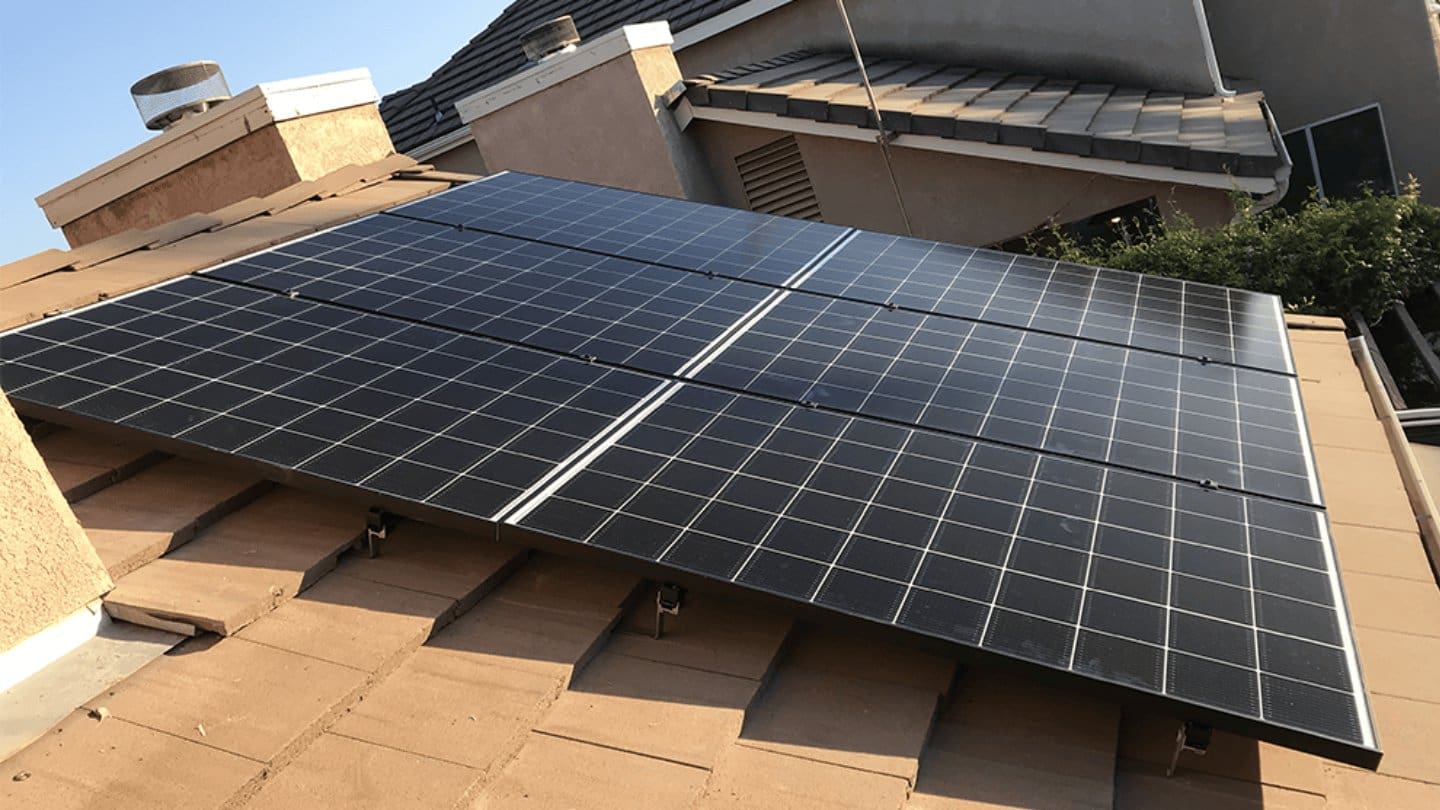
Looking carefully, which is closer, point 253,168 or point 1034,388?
point 1034,388

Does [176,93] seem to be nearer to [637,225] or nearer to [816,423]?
[637,225]

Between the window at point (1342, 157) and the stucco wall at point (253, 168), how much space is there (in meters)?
14.5

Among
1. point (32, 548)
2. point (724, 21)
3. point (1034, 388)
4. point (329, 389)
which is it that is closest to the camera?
point (32, 548)

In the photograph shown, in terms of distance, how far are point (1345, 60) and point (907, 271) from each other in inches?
562

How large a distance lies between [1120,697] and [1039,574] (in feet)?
2.05

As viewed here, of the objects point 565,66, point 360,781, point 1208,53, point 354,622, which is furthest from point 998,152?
point 360,781

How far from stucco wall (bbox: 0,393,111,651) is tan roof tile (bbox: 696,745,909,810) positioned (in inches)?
96.1

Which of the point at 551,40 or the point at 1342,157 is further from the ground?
the point at 551,40

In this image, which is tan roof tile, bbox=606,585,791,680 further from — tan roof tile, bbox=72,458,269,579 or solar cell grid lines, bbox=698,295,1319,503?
tan roof tile, bbox=72,458,269,579

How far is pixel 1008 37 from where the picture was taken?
55.8 ft

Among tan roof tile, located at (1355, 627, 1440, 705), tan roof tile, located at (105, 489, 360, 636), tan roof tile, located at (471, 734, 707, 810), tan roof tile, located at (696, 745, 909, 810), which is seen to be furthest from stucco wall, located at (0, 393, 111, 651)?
tan roof tile, located at (1355, 627, 1440, 705)

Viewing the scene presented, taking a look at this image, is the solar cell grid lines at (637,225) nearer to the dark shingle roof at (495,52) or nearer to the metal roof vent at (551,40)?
the metal roof vent at (551,40)

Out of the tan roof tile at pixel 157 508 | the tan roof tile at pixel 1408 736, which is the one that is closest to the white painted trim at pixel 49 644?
the tan roof tile at pixel 157 508

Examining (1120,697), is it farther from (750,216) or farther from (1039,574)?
(750,216)
